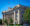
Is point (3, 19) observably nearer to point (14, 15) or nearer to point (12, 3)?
point (14, 15)

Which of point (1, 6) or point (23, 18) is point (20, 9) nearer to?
point (23, 18)

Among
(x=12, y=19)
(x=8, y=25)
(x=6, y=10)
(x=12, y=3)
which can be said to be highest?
(x=12, y=3)

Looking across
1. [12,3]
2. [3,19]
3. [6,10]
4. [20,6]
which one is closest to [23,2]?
[20,6]

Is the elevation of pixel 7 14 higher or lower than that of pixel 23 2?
lower

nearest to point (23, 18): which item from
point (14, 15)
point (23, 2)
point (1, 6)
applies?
point (14, 15)

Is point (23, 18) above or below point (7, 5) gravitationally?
below

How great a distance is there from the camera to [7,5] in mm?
3113

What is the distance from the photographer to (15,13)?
312cm

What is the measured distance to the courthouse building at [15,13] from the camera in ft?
10.1

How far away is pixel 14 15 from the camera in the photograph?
10.2ft

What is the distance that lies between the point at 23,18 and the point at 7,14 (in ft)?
1.88

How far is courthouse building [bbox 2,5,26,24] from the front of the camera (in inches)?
121

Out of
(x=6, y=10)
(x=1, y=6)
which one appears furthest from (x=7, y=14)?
(x=1, y=6)

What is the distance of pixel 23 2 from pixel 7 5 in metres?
0.57
